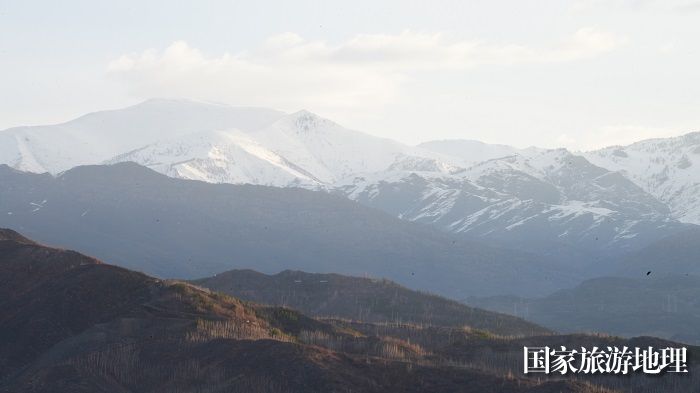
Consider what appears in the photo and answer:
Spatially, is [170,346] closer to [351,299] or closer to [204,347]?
[204,347]

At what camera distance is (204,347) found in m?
61.7

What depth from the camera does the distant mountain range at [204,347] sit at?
5553cm

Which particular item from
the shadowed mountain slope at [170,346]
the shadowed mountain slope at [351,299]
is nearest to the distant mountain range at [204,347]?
the shadowed mountain slope at [170,346]

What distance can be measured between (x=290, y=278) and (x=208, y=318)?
80427 mm

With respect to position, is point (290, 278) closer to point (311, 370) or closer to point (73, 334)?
point (73, 334)

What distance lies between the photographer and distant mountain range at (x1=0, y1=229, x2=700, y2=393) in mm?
55531

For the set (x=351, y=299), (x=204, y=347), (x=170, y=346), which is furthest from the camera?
(x=351, y=299)

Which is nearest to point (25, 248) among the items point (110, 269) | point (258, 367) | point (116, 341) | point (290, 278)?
point (110, 269)

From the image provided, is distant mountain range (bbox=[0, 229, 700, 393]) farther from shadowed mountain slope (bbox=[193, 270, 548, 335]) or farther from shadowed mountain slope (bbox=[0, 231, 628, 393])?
shadowed mountain slope (bbox=[193, 270, 548, 335])

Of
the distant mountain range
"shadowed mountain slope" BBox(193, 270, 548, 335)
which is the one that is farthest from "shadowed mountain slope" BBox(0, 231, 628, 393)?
A: "shadowed mountain slope" BBox(193, 270, 548, 335)

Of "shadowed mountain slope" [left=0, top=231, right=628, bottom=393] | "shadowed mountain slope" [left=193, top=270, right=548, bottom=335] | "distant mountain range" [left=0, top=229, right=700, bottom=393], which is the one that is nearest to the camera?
"shadowed mountain slope" [left=0, top=231, right=628, bottom=393]

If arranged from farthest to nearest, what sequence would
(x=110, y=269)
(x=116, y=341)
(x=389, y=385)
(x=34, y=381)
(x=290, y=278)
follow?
(x=290, y=278) → (x=110, y=269) → (x=116, y=341) → (x=34, y=381) → (x=389, y=385)

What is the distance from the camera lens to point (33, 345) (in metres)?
70.0

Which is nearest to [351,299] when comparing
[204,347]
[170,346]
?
[170,346]
